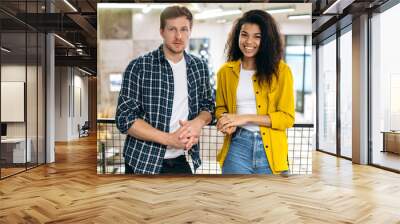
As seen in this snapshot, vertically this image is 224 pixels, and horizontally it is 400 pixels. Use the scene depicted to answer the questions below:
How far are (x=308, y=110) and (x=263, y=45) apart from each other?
1.29 m

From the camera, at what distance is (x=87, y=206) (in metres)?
4.29

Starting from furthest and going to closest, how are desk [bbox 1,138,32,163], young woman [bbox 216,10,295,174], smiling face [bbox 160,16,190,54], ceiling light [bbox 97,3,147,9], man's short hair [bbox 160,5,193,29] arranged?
desk [bbox 1,138,32,163] → ceiling light [bbox 97,3,147,9] → man's short hair [bbox 160,5,193,29] → smiling face [bbox 160,16,190,54] → young woman [bbox 216,10,295,174]

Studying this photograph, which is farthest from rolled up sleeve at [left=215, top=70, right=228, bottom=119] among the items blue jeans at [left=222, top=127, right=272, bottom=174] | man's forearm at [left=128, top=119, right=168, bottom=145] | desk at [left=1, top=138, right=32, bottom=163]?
desk at [left=1, top=138, right=32, bottom=163]

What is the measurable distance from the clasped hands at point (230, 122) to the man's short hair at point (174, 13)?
124 centimetres

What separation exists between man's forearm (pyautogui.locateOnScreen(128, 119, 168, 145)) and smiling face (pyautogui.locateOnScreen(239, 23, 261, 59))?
4.18ft

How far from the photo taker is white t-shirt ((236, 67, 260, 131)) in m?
4.65

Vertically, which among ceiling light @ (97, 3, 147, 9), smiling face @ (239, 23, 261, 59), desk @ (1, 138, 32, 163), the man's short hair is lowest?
desk @ (1, 138, 32, 163)

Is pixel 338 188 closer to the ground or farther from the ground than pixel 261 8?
closer to the ground

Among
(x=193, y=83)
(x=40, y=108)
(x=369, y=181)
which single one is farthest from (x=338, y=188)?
(x=40, y=108)

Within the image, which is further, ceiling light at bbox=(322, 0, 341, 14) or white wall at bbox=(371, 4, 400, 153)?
white wall at bbox=(371, 4, 400, 153)

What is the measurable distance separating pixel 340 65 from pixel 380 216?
5.87m

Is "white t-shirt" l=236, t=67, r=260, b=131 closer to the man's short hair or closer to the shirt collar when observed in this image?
the shirt collar

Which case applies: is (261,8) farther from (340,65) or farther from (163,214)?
(340,65)

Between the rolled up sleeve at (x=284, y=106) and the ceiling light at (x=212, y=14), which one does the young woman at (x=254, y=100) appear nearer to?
the rolled up sleeve at (x=284, y=106)
